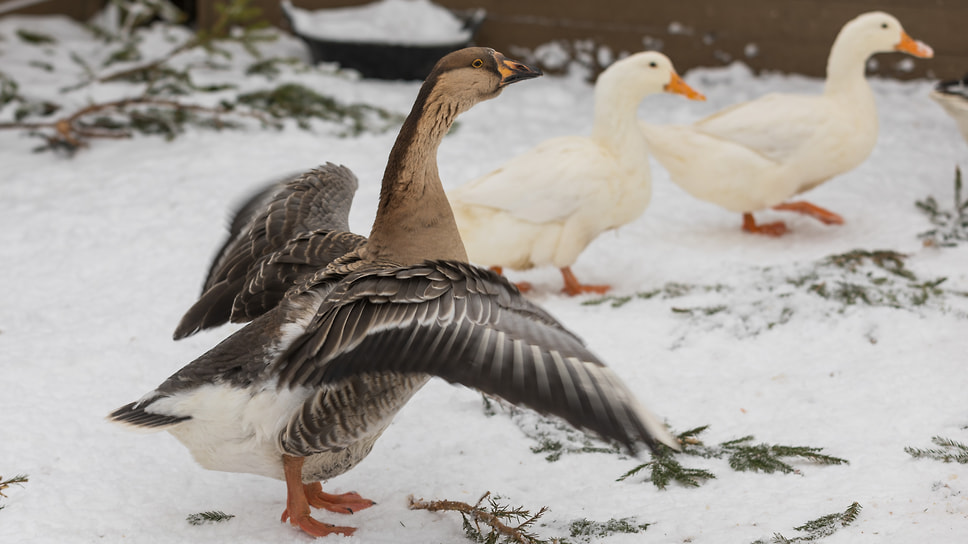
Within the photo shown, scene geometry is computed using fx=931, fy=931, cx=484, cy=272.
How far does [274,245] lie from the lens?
2986 millimetres

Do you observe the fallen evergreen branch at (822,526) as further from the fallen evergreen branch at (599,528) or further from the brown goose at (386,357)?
the brown goose at (386,357)

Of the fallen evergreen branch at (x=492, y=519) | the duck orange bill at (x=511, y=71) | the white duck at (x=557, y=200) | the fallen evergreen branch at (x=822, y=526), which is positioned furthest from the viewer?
the white duck at (x=557, y=200)

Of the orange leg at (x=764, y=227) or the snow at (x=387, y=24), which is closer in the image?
the orange leg at (x=764, y=227)

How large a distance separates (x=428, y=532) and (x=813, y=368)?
1.70 m

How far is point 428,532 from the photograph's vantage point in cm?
268

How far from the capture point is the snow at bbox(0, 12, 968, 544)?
267 cm

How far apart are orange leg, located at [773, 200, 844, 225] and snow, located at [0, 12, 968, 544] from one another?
7 cm

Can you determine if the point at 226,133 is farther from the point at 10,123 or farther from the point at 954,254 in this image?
the point at 954,254

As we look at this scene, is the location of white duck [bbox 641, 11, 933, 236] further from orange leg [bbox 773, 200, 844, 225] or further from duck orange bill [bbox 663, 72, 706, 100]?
duck orange bill [bbox 663, 72, 706, 100]

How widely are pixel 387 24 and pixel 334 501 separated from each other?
6.13 metres

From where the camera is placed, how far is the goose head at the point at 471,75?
8.71ft

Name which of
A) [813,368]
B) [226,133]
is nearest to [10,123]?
[226,133]

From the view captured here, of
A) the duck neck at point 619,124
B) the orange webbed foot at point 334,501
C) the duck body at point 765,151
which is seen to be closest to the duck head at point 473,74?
the orange webbed foot at point 334,501

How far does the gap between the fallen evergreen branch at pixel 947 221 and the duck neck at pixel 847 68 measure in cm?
71
